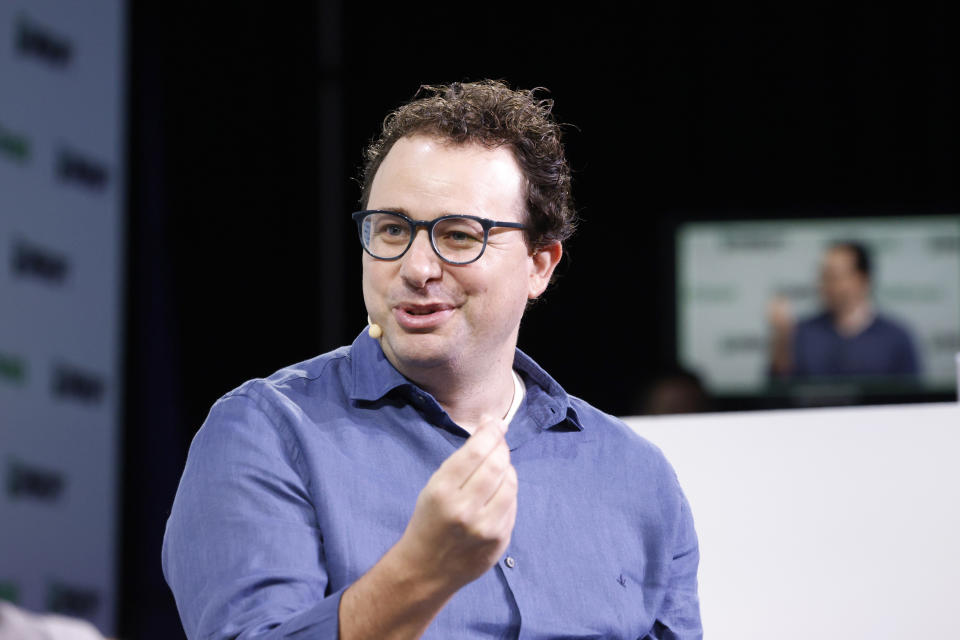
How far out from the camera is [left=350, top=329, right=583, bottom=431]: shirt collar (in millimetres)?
1479

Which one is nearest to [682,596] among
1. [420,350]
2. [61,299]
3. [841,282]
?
[420,350]

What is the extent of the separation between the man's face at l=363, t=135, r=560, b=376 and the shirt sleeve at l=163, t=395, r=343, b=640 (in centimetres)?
23

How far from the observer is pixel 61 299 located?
385 cm

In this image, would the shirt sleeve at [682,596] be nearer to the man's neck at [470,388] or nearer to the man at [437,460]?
the man at [437,460]

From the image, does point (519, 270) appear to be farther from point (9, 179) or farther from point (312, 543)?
point (9, 179)

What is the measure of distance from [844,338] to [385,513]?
402cm

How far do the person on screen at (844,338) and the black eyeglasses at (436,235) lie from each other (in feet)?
12.4

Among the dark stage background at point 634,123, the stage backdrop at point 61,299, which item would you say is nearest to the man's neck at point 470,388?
the stage backdrop at point 61,299

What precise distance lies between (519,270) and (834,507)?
73cm

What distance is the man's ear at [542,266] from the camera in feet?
5.47

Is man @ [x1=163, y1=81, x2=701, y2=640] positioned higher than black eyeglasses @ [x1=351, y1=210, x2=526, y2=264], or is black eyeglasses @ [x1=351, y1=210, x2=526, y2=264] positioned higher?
black eyeglasses @ [x1=351, y1=210, x2=526, y2=264]

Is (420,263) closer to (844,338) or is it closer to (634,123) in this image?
(634,123)

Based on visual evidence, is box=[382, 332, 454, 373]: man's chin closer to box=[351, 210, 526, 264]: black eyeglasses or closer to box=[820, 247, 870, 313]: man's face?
box=[351, 210, 526, 264]: black eyeglasses

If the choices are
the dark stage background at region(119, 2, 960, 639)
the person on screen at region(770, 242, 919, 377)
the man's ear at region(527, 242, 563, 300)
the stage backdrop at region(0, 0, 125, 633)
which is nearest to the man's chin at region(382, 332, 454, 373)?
the man's ear at region(527, 242, 563, 300)
